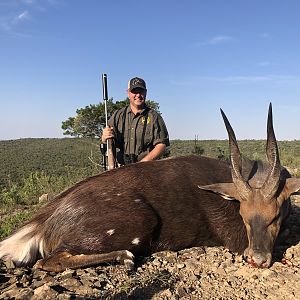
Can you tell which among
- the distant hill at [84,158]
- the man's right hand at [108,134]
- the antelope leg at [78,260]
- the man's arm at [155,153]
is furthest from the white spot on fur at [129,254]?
the distant hill at [84,158]

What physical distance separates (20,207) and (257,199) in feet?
18.5

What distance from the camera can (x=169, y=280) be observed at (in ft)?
12.0

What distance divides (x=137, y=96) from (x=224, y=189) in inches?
127

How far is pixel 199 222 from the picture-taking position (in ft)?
15.5

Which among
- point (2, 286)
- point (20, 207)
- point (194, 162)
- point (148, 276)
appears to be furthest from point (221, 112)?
point (20, 207)

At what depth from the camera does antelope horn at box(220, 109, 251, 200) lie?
4457 millimetres

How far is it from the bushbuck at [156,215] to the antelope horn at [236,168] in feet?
0.04

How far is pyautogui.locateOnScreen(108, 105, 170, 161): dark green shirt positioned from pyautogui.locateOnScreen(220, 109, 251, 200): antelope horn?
2.82m

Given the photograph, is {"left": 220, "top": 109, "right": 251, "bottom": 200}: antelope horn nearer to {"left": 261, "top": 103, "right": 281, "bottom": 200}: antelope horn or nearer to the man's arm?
{"left": 261, "top": 103, "right": 281, "bottom": 200}: antelope horn

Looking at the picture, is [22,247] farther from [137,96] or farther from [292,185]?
[137,96]

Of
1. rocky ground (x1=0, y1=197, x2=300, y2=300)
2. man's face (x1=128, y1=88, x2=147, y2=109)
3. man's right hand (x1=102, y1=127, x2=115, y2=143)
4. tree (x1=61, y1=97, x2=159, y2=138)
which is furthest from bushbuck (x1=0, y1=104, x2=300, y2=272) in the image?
tree (x1=61, y1=97, x2=159, y2=138)

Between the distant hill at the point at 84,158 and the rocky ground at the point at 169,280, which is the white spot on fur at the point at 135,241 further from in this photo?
the distant hill at the point at 84,158

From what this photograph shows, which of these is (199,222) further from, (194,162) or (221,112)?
(221,112)

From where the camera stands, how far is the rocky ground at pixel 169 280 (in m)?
3.40
